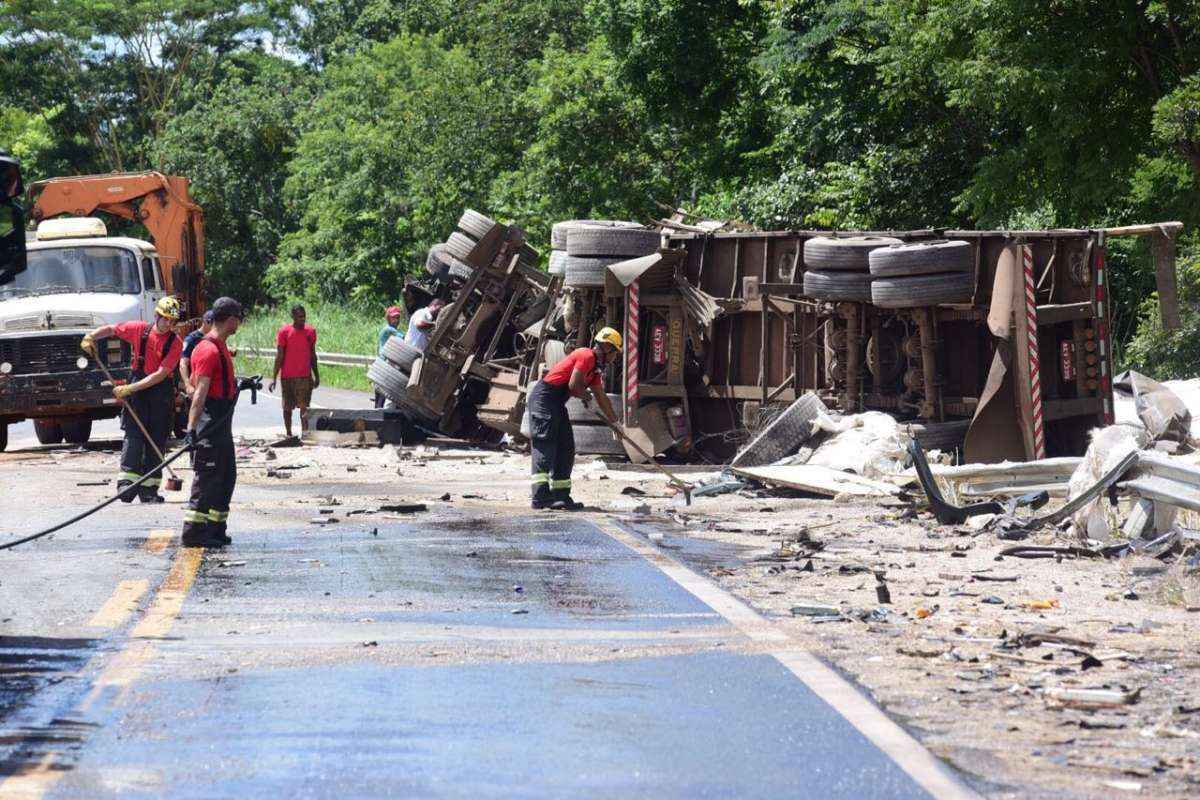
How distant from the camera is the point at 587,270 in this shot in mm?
18812

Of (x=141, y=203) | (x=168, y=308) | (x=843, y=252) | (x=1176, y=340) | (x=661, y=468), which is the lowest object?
(x=661, y=468)

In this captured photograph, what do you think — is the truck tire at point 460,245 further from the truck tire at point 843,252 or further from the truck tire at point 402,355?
the truck tire at point 843,252

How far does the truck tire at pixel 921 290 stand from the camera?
53.8 feet

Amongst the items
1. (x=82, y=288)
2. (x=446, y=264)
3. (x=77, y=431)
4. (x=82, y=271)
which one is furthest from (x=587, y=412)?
(x=77, y=431)

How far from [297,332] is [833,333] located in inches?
320

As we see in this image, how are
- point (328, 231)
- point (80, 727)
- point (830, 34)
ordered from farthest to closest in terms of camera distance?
point (328, 231) < point (830, 34) < point (80, 727)

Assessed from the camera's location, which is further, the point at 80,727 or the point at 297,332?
the point at 297,332

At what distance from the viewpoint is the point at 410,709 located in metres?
6.41

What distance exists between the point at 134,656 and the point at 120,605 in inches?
59.8

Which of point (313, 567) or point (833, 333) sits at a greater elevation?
point (833, 333)

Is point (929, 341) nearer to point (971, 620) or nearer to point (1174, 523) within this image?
point (1174, 523)

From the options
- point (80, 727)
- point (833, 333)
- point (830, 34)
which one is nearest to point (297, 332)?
point (833, 333)

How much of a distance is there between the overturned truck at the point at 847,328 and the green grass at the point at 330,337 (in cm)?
1997

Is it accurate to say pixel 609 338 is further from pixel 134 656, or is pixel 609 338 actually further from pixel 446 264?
pixel 446 264
